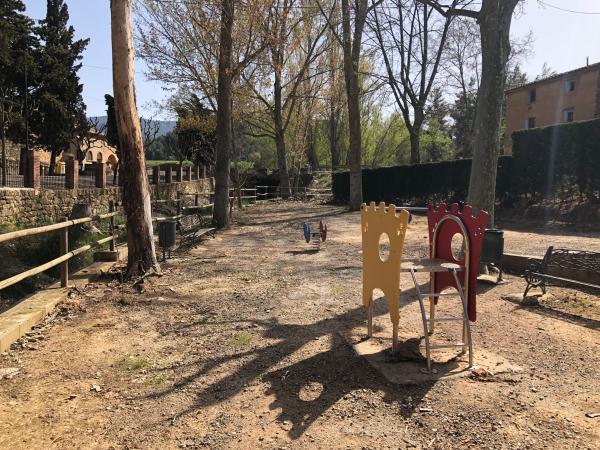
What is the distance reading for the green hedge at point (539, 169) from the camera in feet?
46.0

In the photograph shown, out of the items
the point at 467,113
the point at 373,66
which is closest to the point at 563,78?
the point at 467,113

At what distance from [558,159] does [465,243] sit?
487 inches

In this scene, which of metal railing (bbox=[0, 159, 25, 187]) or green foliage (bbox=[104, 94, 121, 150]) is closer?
metal railing (bbox=[0, 159, 25, 187])

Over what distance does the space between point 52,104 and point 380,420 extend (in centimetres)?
3637

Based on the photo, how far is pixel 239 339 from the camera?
5004 millimetres

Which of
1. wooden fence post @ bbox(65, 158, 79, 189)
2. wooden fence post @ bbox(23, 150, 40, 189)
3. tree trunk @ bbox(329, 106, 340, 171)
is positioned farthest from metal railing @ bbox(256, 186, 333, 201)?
wooden fence post @ bbox(23, 150, 40, 189)

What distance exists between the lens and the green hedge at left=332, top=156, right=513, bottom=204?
19.1 m

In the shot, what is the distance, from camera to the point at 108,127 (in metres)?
30.5

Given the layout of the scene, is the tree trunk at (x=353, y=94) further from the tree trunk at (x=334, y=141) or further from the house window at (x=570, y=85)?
the house window at (x=570, y=85)

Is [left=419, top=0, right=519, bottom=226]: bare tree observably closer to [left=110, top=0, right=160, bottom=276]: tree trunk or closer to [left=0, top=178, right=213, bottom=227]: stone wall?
[left=110, top=0, right=160, bottom=276]: tree trunk

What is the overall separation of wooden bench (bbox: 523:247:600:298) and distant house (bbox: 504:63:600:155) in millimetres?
31401

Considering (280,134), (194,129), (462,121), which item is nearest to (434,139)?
(462,121)

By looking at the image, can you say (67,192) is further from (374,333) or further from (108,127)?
(108,127)

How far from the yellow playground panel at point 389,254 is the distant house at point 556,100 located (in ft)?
116
